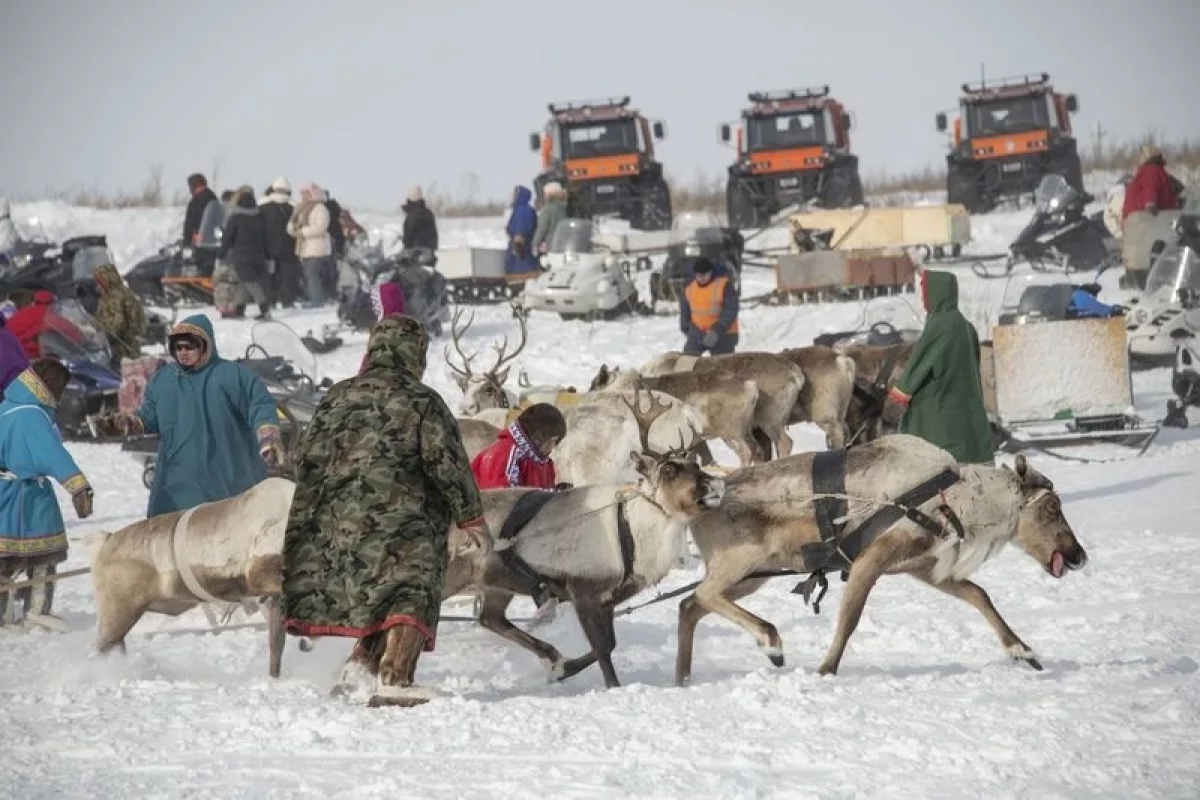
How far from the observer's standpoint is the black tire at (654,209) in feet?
94.8

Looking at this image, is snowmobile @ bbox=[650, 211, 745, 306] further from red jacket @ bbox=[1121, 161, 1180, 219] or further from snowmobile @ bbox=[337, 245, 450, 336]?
red jacket @ bbox=[1121, 161, 1180, 219]

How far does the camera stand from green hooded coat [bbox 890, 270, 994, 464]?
395 inches

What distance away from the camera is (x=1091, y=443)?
14.2m

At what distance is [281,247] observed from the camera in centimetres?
2178

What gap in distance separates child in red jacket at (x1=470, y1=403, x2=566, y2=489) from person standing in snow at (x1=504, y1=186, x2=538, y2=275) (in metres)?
15.4

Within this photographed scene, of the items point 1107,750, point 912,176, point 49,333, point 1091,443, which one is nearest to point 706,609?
point 1107,750

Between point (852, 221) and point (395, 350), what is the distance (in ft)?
61.4

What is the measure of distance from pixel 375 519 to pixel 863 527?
1.92 metres

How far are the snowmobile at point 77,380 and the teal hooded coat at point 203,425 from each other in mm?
6800

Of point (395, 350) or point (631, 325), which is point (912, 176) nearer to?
point (631, 325)

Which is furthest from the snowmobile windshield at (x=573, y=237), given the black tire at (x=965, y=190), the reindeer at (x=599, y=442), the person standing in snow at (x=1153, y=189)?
the reindeer at (x=599, y=442)

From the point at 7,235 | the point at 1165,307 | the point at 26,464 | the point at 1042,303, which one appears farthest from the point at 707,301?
the point at 7,235

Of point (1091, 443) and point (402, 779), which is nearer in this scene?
point (402, 779)

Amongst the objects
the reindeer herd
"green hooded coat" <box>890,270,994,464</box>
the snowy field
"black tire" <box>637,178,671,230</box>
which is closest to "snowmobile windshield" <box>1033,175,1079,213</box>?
"black tire" <box>637,178,671,230</box>
